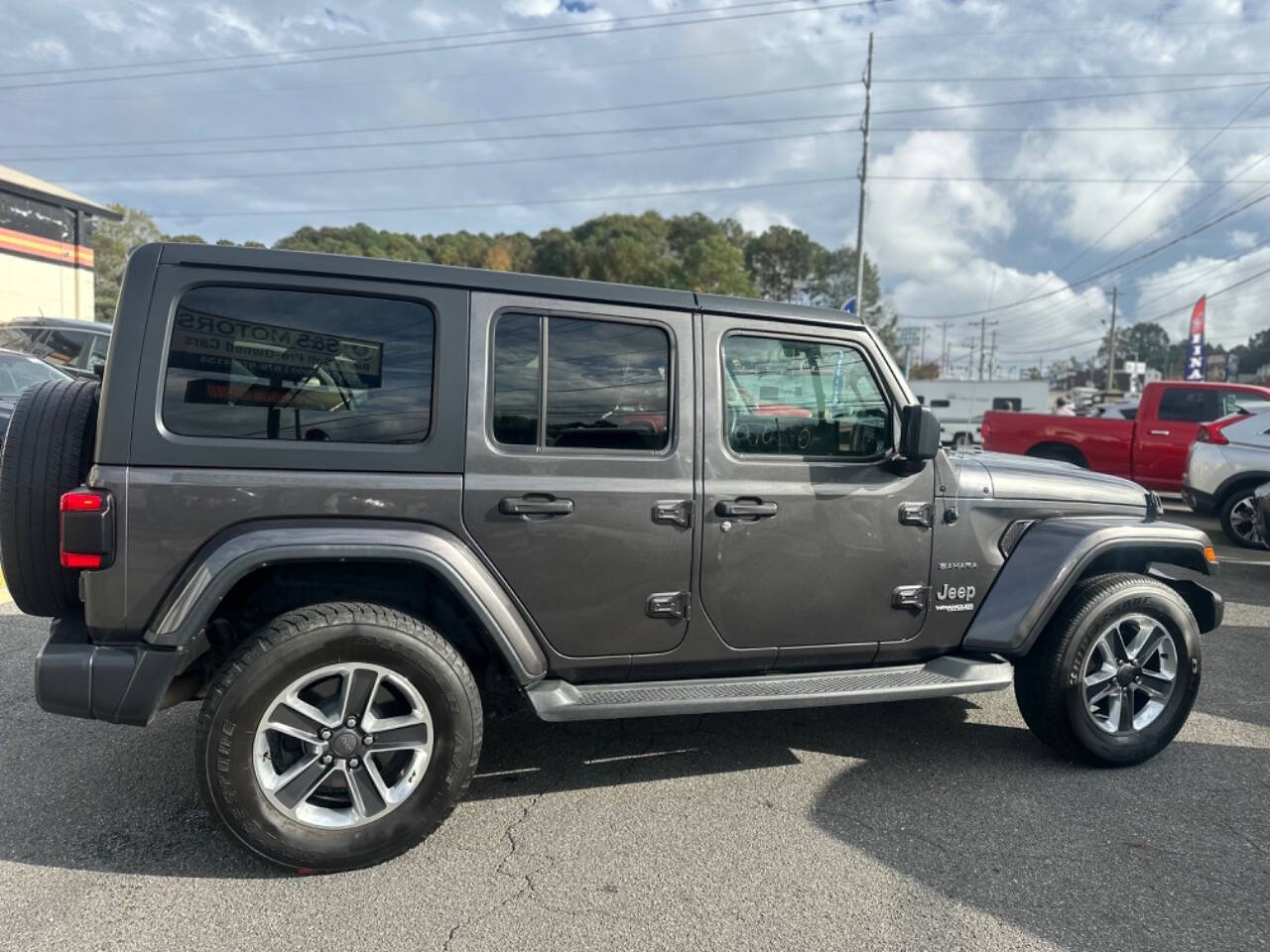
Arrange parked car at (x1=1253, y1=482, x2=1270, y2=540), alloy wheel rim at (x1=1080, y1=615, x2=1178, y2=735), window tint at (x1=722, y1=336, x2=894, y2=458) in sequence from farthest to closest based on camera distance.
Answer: parked car at (x1=1253, y1=482, x2=1270, y2=540) → alloy wheel rim at (x1=1080, y1=615, x2=1178, y2=735) → window tint at (x1=722, y1=336, x2=894, y2=458)

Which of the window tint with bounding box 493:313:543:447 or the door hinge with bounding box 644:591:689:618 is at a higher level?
the window tint with bounding box 493:313:543:447

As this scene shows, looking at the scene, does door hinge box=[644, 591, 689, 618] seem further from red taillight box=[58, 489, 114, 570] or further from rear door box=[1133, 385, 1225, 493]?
rear door box=[1133, 385, 1225, 493]

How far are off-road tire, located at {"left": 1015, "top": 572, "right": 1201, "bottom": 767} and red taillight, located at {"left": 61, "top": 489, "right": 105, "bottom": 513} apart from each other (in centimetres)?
360

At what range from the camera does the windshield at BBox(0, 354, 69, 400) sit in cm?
820

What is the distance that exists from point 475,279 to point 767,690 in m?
1.90

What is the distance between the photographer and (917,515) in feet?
11.1

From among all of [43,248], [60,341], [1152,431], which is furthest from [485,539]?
[43,248]

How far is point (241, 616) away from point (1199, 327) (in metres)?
33.7

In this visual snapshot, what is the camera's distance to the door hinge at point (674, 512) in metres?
3.03

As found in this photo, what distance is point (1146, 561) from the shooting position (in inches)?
150

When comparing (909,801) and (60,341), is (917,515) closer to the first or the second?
(909,801)

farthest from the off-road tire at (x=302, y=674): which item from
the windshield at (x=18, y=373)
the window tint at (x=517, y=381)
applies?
the windshield at (x=18, y=373)

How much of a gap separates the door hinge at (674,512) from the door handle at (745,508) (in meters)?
0.12

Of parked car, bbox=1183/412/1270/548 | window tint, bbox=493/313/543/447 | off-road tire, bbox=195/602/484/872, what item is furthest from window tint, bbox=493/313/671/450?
parked car, bbox=1183/412/1270/548
